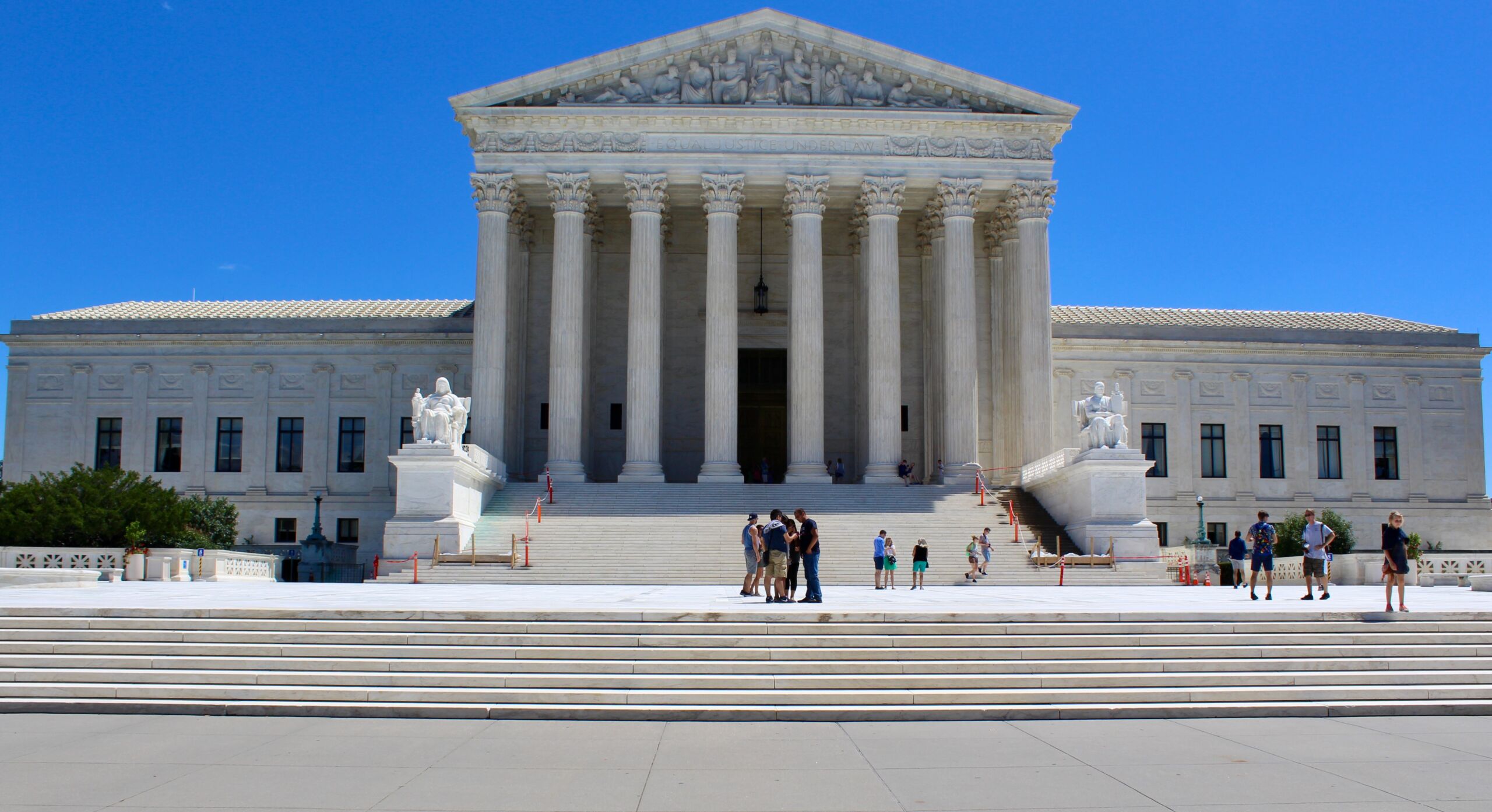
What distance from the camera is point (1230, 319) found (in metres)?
63.7

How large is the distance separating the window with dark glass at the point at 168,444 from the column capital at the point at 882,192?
106 feet

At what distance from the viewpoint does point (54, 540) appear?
3962 cm

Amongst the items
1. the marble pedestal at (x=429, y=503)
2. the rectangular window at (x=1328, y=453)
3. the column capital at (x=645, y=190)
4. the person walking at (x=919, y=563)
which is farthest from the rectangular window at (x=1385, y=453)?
the marble pedestal at (x=429, y=503)

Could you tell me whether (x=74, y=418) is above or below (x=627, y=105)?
below

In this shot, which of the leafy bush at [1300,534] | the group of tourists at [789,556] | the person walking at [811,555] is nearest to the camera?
the group of tourists at [789,556]

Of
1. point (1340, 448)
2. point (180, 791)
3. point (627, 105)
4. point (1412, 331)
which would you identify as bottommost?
point (180, 791)

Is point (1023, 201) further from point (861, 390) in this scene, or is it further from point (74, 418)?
point (74, 418)

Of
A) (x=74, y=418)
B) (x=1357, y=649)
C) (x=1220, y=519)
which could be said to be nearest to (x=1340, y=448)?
(x=1220, y=519)

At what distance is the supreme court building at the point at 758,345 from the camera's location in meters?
47.6

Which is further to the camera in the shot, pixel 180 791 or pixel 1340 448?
pixel 1340 448

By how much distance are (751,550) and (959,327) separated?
79.0ft

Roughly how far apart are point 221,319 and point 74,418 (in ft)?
25.6

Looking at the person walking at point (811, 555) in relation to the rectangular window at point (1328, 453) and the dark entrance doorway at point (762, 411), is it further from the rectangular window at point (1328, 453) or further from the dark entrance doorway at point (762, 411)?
the rectangular window at point (1328, 453)

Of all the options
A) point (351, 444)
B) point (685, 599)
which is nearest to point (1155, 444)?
point (351, 444)
